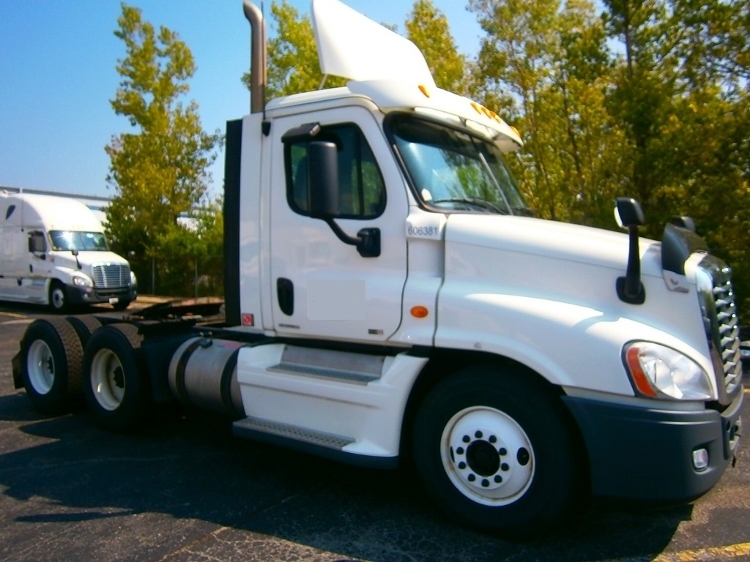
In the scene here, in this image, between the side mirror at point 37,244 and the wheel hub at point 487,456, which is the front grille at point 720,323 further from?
the side mirror at point 37,244

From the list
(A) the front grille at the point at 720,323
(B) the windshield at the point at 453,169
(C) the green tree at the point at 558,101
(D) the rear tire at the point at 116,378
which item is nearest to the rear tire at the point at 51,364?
(D) the rear tire at the point at 116,378

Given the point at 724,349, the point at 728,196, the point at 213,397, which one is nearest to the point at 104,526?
the point at 213,397

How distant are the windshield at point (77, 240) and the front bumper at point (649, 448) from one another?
60.5 ft

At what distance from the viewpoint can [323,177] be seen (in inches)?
163

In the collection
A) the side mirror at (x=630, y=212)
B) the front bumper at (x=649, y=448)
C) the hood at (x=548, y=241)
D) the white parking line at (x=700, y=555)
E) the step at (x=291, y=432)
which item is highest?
the side mirror at (x=630, y=212)

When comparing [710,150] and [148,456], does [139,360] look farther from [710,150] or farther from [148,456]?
[710,150]

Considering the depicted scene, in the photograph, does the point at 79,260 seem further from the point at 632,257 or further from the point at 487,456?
the point at 632,257

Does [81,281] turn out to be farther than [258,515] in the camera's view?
Yes

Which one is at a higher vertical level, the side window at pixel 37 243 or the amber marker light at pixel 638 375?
the side window at pixel 37 243

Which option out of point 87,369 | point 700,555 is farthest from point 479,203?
point 87,369

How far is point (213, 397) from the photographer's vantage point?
543cm

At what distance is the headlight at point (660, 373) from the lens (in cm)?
351

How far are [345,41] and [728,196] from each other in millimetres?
9717

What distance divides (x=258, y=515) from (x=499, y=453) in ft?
5.31
